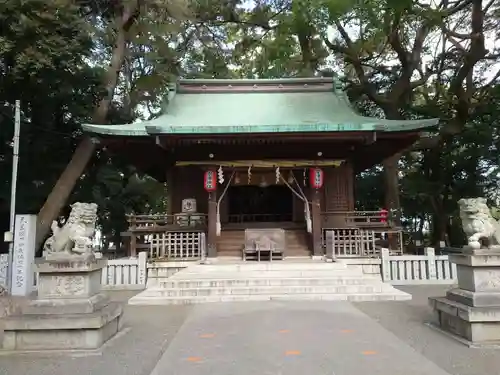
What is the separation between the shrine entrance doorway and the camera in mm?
16109

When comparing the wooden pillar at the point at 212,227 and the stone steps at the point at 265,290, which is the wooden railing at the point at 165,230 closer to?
the wooden pillar at the point at 212,227

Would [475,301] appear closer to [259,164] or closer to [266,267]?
[266,267]

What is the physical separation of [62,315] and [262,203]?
1155 cm

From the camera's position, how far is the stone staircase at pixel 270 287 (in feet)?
29.7

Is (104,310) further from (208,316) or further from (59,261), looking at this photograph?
(208,316)

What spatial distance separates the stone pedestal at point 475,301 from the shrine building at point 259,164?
637cm

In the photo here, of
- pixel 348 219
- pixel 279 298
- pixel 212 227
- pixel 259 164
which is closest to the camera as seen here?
pixel 279 298

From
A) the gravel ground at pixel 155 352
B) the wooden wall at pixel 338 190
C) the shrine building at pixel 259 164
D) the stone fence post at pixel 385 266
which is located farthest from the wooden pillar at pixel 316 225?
the gravel ground at pixel 155 352

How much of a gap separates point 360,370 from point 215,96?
13613 mm

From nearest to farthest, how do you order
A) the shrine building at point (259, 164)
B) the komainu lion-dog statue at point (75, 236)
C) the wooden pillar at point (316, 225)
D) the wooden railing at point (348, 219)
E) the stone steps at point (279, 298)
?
1. the komainu lion-dog statue at point (75, 236)
2. the stone steps at point (279, 298)
3. the shrine building at point (259, 164)
4. the wooden pillar at point (316, 225)
5. the wooden railing at point (348, 219)

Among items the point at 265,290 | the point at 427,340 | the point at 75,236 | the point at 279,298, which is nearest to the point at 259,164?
the point at 265,290

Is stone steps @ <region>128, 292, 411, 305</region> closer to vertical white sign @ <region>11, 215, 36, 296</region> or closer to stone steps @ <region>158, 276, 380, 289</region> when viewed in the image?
stone steps @ <region>158, 276, 380, 289</region>

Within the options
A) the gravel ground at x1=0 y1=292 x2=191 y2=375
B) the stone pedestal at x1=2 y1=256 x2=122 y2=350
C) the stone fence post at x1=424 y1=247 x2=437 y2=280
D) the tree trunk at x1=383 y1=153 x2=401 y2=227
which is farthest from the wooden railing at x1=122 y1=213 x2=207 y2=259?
the tree trunk at x1=383 y1=153 x2=401 y2=227

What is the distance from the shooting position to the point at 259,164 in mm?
13031
